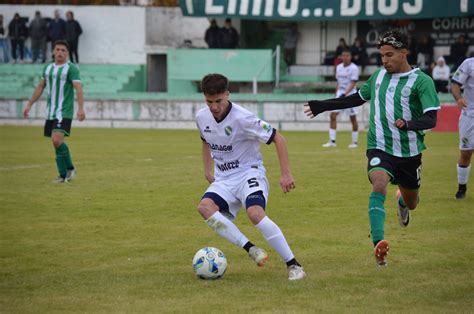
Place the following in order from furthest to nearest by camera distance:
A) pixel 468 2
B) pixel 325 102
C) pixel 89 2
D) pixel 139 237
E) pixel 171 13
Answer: pixel 89 2, pixel 171 13, pixel 468 2, pixel 139 237, pixel 325 102

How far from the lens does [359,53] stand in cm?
3522

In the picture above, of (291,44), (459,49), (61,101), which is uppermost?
(291,44)

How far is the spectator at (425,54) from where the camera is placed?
3503 cm

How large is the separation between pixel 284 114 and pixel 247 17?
23.6 feet

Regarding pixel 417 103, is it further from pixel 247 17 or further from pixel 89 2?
pixel 89 2

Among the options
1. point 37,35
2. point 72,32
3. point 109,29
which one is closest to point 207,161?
point 72,32

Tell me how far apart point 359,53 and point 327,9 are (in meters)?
2.70

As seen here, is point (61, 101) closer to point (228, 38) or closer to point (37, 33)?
point (228, 38)

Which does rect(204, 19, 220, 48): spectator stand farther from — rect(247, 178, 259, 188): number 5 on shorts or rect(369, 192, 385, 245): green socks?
rect(247, 178, 259, 188): number 5 on shorts

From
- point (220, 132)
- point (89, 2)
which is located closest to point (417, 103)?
point (220, 132)

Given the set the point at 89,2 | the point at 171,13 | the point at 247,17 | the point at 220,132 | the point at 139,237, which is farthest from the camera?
the point at 89,2

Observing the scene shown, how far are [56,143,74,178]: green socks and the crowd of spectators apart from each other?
23611 millimetres

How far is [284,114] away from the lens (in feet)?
105

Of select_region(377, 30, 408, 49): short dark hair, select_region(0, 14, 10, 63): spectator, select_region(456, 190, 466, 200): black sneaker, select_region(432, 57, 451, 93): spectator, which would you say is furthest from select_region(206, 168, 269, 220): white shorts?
select_region(0, 14, 10, 63): spectator
